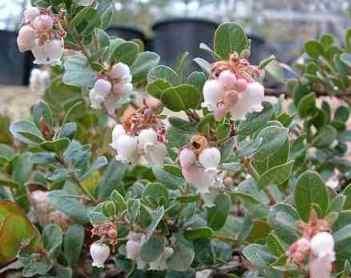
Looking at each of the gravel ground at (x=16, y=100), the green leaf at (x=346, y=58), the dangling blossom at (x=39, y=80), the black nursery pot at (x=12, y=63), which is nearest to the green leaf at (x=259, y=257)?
the green leaf at (x=346, y=58)

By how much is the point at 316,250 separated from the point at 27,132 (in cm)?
41

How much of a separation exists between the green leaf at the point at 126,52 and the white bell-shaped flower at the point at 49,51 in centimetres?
8

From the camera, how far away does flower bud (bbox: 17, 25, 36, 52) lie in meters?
0.75

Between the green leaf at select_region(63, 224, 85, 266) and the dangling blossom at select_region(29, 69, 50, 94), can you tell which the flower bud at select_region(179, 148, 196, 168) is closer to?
the green leaf at select_region(63, 224, 85, 266)

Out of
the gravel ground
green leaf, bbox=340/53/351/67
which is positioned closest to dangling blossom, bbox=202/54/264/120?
green leaf, bbox=340/53/351/67

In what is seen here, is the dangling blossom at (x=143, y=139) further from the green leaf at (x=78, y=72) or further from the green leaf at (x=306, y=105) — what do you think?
the green leaf at (x=306, y=105)

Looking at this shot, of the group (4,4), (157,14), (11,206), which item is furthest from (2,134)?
(157,14)

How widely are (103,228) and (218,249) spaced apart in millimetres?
172

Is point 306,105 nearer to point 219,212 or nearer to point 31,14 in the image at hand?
point 219,212

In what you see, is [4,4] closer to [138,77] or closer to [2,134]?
[2,134]

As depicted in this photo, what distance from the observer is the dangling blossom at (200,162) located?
64 cm

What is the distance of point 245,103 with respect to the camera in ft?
2.09

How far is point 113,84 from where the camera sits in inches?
31.5

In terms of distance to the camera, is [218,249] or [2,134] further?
[2,134]
